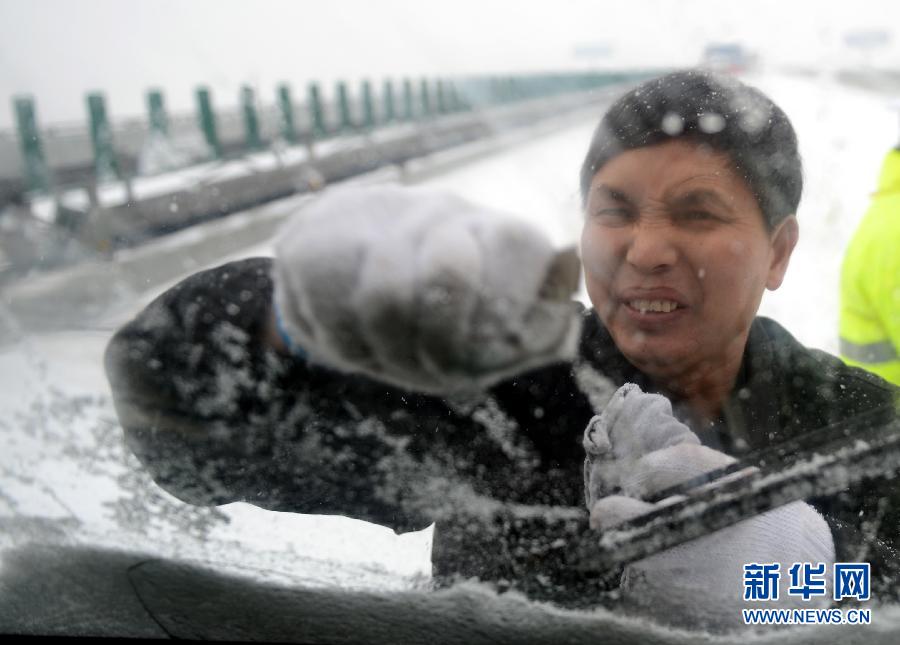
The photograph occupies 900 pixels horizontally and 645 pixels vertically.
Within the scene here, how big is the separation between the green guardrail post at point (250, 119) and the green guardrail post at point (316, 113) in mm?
100

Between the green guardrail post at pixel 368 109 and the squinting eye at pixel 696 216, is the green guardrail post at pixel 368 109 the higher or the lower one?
the higher one

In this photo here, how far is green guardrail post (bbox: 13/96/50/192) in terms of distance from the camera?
1294 mm

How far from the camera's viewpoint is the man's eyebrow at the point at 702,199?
1.04 metres

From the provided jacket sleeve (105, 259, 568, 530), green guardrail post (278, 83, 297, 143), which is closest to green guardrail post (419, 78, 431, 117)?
green guardrail post (278, 83, 297, 143)

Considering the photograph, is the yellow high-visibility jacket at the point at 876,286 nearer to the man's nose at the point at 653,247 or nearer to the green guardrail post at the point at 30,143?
the man's nose at the point at 653,247

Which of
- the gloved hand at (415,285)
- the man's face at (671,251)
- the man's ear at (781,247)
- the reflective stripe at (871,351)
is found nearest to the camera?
the gloved hand at (415,285)

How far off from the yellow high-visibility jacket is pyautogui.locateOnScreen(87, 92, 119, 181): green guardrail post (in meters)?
1.39

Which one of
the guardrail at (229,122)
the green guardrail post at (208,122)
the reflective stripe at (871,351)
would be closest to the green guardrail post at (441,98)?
the guardrail at (229,122)

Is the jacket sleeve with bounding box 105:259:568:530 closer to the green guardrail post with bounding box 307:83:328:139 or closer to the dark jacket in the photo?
the dark jacket

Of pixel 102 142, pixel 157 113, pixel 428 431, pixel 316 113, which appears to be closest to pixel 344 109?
pixel 316 113

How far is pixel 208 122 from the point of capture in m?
1.41

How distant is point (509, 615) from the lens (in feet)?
3.92

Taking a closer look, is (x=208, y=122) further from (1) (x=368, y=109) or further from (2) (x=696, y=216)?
(2) (x=696, y=216)

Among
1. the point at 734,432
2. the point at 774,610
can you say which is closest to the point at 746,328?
the point at 734,432
